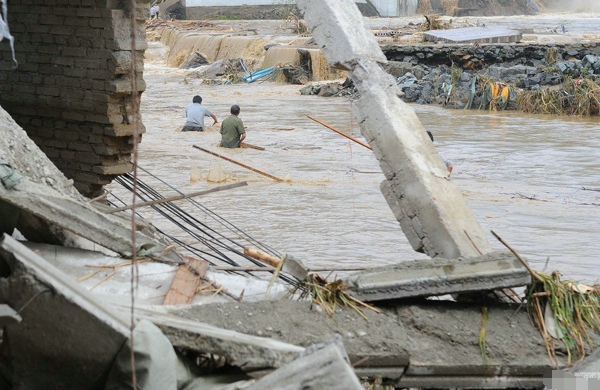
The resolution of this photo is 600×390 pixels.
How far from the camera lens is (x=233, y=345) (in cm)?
343

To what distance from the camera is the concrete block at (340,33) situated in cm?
636

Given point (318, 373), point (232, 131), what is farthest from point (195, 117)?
point (318, 373)

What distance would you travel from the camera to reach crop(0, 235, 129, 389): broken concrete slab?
10.5 ft

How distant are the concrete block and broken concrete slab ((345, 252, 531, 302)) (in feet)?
7.78

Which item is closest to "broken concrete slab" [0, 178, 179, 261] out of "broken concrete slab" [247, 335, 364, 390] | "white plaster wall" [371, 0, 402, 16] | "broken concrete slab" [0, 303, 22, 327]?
"broken concrete slab" [0, 303, 22, 327]

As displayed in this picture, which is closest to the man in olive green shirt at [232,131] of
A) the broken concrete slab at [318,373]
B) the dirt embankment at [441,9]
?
the broken concrete slab at [318,373]

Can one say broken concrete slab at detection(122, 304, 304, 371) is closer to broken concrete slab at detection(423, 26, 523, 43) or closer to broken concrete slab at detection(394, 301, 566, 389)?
broken concrete slab at detection(394, 301, 566, 389)

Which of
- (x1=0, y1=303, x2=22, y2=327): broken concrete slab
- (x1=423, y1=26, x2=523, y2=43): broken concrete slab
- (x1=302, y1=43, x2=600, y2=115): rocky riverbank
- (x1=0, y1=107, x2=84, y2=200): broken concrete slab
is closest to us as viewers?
(x1=0, y1=303, x2=22, y2=327): broken concrete slab

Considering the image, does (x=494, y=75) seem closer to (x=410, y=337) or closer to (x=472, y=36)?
(x=472, y=36)

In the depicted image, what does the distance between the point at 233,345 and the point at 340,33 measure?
11.4ft

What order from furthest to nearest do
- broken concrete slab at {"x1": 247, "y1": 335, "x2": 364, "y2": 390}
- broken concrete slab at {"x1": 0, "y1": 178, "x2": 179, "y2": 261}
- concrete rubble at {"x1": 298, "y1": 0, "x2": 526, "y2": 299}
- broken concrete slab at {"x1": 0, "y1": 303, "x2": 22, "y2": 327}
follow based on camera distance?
concrete rubble at {"x1": 298, "y1": 0, "x2": 526, "y2": 299}
broken concrete slab at {"x1": 0, "y1": 178, "x2": 179, "y2": 261}
broken concrete slab at {"x1": 0, "y1": 303, "x2": 22, "y2": 327}
broken concrete slab at {"x1": 247, "y1": 335, "x2": 364, "y2": 390}

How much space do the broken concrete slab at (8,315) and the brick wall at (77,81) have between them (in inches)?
175

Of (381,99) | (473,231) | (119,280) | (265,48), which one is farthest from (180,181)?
(265,48)

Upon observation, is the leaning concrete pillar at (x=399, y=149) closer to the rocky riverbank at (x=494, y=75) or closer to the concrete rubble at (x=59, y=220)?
A: the concrete rubble at (x=59, y=220)
